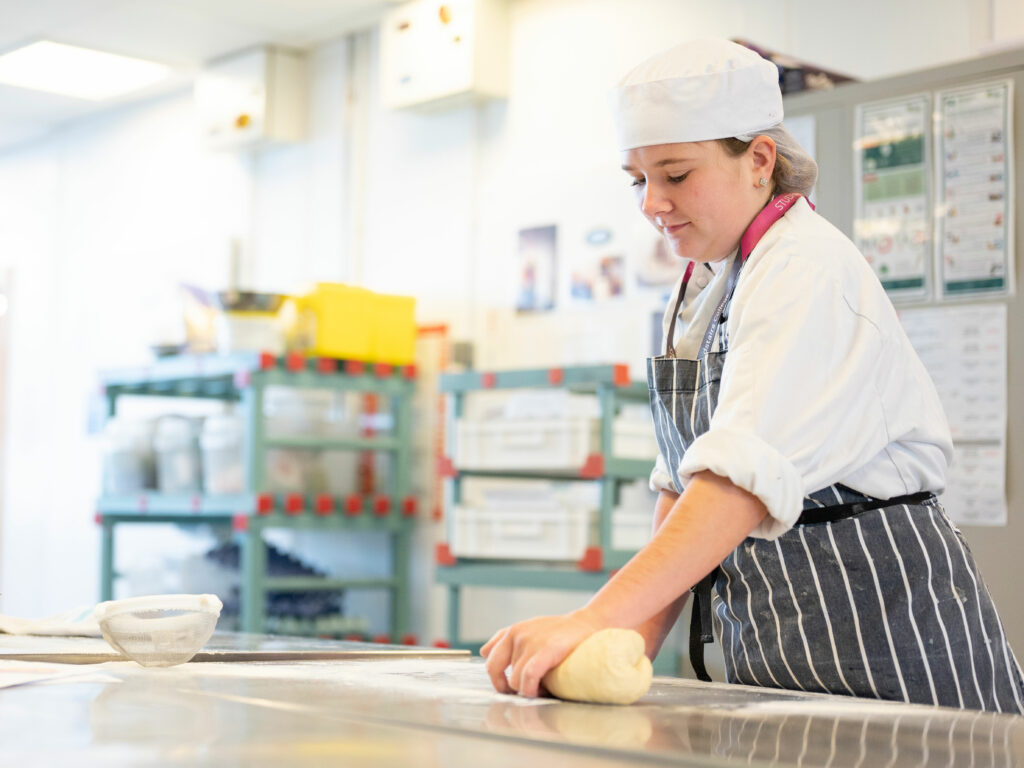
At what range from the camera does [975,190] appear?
2600 mm

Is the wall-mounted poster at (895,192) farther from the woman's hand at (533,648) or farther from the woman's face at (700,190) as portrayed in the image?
the woman's hand at (533,648)

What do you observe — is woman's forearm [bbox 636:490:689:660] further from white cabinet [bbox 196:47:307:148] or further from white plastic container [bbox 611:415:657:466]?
white cabinet [bbox 196:47:307:148]

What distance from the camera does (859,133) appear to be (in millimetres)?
2750

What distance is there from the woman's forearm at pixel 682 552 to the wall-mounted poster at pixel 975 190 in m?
1.60

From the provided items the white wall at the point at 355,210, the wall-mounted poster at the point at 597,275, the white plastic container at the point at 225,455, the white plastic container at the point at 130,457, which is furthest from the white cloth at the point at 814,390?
the white plastic container at the point at 130,457

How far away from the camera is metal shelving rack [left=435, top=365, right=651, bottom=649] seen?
3473 millimetres

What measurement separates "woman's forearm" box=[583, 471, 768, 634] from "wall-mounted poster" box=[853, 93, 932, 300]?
165 centimetres

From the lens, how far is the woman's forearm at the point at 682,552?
1.15m

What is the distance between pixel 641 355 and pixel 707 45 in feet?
8.72

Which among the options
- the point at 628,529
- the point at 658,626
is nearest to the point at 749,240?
the point at 658,626

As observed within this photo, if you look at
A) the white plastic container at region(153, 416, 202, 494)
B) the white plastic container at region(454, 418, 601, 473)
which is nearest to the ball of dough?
the white plastic container at region(454, 418, 601, 473)

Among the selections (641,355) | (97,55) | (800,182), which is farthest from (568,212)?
(800,182)

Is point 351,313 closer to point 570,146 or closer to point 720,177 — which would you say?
point 570,146

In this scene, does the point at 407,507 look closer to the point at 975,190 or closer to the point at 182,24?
the point at 182,24
